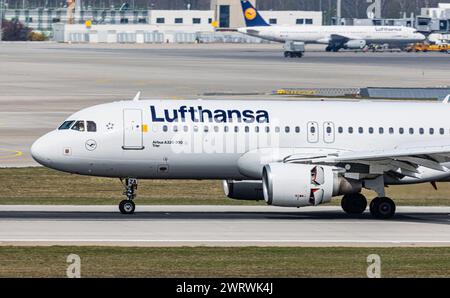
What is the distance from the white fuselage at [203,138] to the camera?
37.4 meters

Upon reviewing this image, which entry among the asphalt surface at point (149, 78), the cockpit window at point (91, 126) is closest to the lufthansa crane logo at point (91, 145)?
the cockpit window at point (91, 126)

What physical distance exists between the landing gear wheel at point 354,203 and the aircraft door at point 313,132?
2.54m

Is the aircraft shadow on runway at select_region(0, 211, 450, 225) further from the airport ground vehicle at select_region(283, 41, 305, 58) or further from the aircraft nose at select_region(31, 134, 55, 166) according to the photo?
the airport ground vehicle at select_region(283, 41, 305, 58)

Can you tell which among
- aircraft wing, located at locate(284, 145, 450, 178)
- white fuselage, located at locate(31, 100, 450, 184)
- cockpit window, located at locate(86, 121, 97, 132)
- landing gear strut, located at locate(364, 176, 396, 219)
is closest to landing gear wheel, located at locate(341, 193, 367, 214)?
landing gear strut, located at locate(364, 176, 396, 219)

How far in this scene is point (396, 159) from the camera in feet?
121

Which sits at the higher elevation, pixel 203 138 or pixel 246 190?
pixel 203 138

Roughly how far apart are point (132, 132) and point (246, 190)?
431 centimetres

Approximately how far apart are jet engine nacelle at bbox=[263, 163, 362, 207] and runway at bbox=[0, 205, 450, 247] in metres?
0.87

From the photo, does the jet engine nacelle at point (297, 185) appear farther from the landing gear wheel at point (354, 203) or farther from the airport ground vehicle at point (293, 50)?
the airport ground vehicle at point (293, 50)

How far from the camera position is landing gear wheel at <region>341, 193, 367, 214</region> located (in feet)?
129

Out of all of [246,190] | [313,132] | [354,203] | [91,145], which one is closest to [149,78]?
[354,203]

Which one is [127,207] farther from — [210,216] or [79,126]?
[79,126]

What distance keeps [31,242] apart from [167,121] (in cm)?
825
